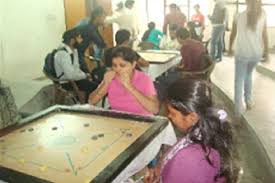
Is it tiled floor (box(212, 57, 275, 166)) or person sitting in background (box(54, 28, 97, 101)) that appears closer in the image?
tiled floor (box(212, 57, 275, 166))

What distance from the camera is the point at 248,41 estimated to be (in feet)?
13.3

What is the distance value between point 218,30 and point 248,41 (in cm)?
434

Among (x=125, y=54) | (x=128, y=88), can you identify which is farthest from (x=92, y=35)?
(x=128, y=88)

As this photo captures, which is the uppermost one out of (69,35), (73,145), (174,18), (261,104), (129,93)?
(174,18)

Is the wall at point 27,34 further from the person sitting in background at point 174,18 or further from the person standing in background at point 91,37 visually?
the person sitting in background at point 174,18

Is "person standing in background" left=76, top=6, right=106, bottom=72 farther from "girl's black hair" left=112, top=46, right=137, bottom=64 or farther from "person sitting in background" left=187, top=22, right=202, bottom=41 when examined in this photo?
"girl's black hair" left=112, top=46, right=137, bottom=64

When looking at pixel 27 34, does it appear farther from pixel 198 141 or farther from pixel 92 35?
pixel 198 141

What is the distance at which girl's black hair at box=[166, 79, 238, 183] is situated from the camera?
1481 millimetres

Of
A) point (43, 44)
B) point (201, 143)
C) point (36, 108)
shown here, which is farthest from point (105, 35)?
point (201, 143)

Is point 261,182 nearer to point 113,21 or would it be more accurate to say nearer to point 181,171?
point 181,171

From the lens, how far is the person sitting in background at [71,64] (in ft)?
13.1

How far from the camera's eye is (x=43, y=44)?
18.5ft

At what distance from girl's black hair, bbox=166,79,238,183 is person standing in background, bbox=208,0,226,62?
683 cm

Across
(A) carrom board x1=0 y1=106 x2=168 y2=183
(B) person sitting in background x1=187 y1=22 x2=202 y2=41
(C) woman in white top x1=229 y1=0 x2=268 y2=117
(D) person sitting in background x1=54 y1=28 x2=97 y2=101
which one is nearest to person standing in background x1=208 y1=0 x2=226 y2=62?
(B) person sitting in background x1=187 y1=22 x2=202 y2=41
